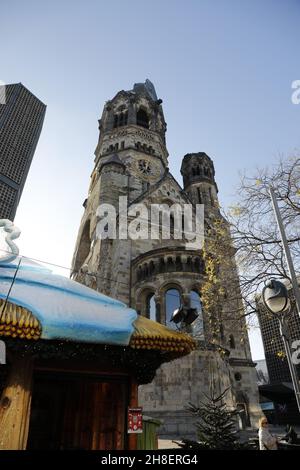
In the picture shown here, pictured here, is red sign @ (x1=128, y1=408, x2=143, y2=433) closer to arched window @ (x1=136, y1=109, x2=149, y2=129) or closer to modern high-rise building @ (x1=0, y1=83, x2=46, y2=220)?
arched window @ (x1=136, y1=109, x2=149, y2=129)

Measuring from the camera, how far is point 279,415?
28.9m

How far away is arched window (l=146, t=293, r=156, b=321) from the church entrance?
31.0 ft

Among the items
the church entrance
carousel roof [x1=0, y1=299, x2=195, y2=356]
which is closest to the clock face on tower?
the church entrance

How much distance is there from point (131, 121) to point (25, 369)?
1366 inches

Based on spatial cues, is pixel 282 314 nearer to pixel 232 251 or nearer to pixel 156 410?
pixel 232 251

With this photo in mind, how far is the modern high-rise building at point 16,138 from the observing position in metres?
53.1

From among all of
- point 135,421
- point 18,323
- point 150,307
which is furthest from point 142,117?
point 135,421

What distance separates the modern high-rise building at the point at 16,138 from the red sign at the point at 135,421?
49.0 metres

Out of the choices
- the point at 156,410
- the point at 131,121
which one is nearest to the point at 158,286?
the point at 156,410

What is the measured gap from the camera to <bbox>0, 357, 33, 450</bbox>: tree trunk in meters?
4.74

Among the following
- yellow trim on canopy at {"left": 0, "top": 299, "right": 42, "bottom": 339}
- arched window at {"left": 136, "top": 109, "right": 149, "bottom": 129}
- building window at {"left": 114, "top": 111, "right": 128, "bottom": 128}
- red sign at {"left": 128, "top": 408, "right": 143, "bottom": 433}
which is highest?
arched window at {"left": 136, "top": 109, "right": 149, "bottom": 129}

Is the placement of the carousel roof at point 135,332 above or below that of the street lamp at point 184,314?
below

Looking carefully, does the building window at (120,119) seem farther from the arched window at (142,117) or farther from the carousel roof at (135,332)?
the carousel roof at (135,332)

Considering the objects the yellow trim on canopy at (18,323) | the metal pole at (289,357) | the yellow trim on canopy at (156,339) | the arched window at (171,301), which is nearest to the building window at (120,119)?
the arched window at (171,301)
